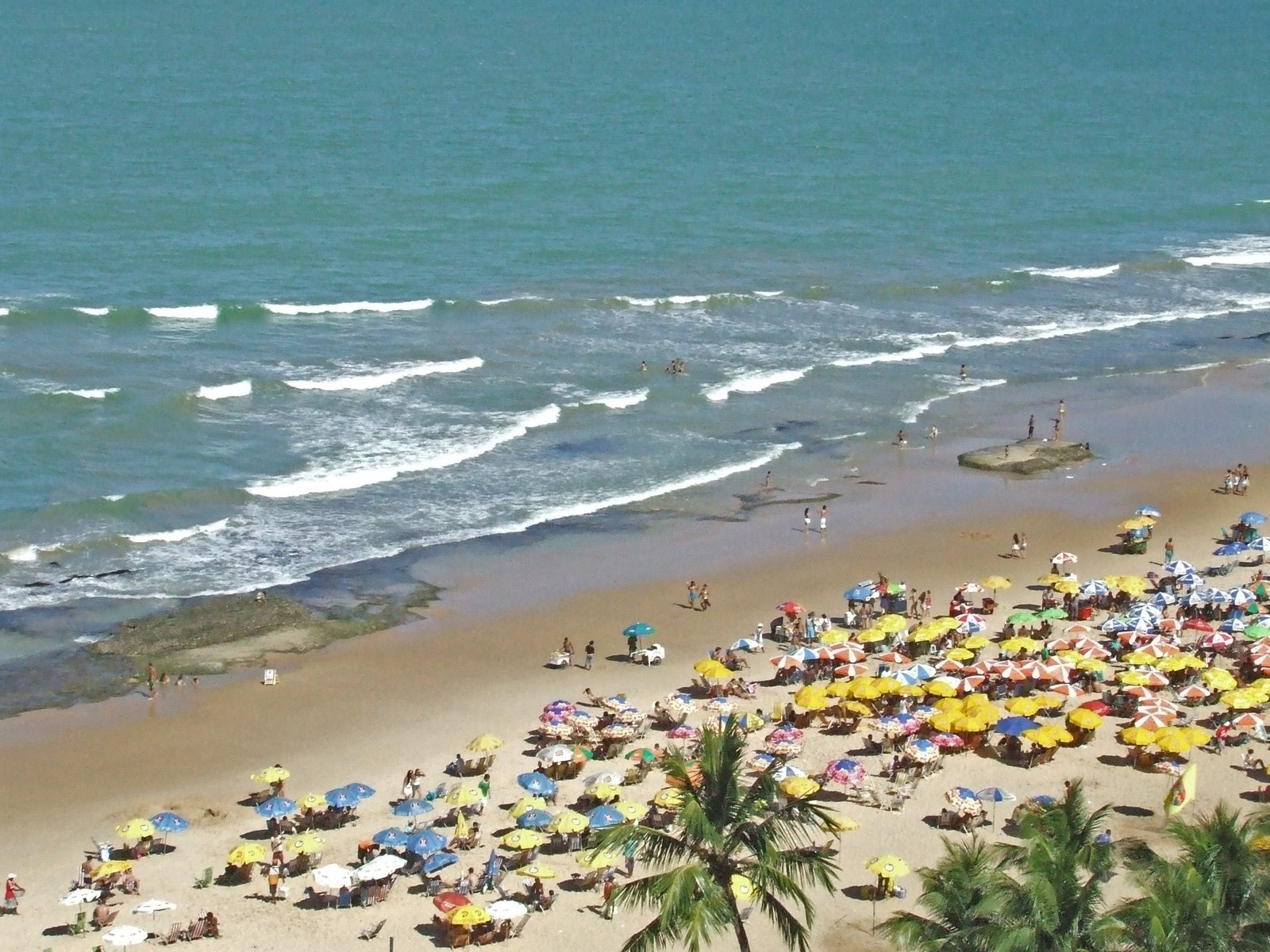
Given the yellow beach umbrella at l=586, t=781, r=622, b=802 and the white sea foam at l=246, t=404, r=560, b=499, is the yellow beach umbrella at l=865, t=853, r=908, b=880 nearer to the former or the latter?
the yellow beach umbrella at l=586, t=781, r=622, b=802

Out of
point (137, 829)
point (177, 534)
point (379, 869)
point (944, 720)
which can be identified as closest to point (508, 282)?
point (177, 534)

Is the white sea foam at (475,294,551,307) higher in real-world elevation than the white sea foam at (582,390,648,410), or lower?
higher

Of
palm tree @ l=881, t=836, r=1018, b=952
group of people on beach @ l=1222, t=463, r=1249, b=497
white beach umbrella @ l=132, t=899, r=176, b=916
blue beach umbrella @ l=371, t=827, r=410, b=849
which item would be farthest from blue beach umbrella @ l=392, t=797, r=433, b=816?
group of people on beach @ l=1222, t=463, r=1249, b=497

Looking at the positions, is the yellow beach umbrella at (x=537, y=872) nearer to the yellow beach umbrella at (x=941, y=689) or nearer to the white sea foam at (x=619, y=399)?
the yellow beach umbrella at (x=941, y=689)

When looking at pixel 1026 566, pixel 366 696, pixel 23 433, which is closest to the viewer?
pixel 366 696

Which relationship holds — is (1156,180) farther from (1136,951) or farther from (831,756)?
(1136,951)

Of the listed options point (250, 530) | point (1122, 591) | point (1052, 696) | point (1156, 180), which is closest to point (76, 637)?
point (250, 530)
